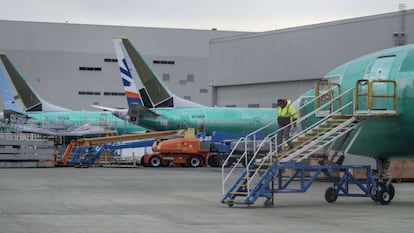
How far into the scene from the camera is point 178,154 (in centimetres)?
4962

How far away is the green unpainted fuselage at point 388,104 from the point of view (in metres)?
19.8

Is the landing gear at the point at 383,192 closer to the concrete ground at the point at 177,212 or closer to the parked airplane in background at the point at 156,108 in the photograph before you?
the concrete ground at the point at 177,212

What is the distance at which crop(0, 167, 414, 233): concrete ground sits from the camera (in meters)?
14.8

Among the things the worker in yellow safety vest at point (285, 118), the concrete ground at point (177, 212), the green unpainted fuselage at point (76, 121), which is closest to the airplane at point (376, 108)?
the worker in yellow safety vest at point (285, 118)

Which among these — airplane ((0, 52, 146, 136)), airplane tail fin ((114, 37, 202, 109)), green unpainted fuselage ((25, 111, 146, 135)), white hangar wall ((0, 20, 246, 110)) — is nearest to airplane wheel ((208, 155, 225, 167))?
airplane tail fin ((114, 37, 202, 109))

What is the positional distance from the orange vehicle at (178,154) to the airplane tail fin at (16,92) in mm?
19559

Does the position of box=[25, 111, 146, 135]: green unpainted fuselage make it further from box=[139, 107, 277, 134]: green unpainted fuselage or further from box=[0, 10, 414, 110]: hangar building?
box=[139, 107, 277, 134]: green unpainted fuselage

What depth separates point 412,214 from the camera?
17984 mm

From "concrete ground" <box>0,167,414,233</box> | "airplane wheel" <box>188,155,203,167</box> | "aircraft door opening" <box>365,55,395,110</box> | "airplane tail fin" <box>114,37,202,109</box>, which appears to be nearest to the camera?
"concrete ground" <box>0,167,414,233</box>

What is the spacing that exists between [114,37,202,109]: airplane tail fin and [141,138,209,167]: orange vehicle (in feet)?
10.4

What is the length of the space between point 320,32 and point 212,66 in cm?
1360

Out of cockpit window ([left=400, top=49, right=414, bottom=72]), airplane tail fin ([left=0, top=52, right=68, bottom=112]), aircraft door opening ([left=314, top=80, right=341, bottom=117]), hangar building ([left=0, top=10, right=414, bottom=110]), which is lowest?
aircraft door opening ([left=314, top=80, right=341, bottom=117])

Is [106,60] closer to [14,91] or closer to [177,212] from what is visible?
[14,91]

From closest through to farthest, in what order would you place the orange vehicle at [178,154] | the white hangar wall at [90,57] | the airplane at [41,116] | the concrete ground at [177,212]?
the concrete ground at [177,212], the orange vehicle at [178,154], the airplane at [41,116], the white hangar wall at [90,57]
